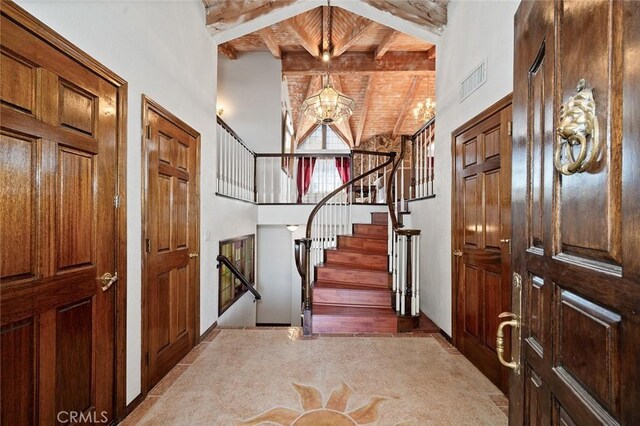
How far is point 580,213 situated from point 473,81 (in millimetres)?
2552

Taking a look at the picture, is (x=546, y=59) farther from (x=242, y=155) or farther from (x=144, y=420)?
(x=242, y=155)

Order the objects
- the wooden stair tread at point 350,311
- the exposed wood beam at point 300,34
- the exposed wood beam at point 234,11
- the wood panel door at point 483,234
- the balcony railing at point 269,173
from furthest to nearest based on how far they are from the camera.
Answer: the exposed wood beam at point 300,34, the balcony railing at point 269,173, the wooden stair tread at point 350,311, the exposed wood beam at point 234,11, the wood panel door at point 483,234

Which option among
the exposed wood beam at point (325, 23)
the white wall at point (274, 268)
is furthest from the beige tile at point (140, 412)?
the exposed wood beam at point (325, 23)

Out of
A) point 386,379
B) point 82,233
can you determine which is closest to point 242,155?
point 82,233

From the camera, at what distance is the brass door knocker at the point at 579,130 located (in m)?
0.63

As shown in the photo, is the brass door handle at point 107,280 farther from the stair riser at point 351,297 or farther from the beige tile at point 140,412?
the stair riser at point 351,297

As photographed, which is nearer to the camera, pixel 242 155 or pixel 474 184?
pixel 474 184

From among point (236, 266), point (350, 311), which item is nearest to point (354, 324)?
point (350, 311)

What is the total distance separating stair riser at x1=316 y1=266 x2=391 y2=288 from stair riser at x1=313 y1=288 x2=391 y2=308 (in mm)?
249

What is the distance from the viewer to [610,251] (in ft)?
2.01

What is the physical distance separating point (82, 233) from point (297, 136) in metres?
10.1

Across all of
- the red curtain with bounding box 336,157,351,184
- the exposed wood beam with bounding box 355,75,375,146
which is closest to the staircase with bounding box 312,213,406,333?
the red curtain with bounding box 336,157,351,184

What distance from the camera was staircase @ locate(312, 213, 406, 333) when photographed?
3537 millimetres

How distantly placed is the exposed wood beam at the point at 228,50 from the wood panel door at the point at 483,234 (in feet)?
17.4
